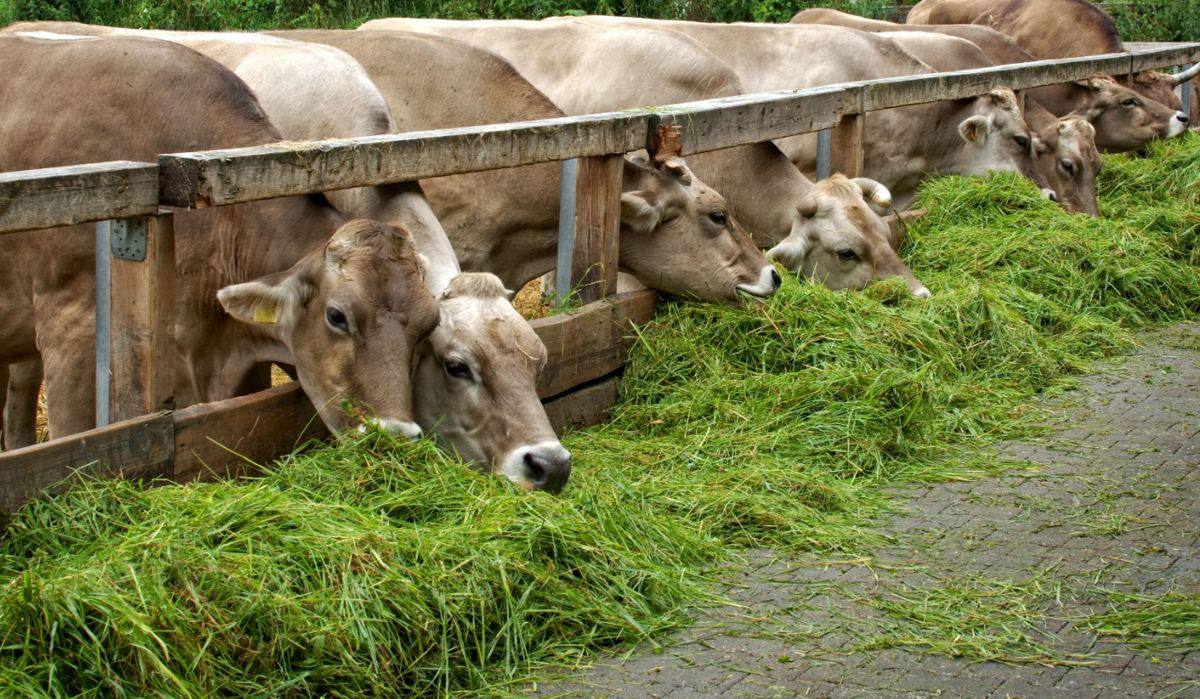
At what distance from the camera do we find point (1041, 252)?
24.4 ft

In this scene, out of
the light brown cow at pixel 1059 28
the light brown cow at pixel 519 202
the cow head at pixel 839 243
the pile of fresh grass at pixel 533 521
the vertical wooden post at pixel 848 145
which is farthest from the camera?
the light brown cow at pixel 1059 28

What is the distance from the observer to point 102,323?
149 inches

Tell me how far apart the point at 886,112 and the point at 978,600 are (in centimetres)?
614

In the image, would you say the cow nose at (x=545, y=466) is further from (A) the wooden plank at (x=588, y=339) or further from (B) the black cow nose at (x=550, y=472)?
(A) the wooden plank at (x=588, y=339)

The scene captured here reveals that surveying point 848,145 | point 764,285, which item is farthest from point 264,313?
point 848,145

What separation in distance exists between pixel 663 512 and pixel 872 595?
756 millimetres

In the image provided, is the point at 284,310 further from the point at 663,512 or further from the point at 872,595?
the point at 872,595

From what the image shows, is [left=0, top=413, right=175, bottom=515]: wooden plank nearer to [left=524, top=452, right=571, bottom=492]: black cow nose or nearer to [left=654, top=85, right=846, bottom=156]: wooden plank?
[left=524, top=452, right=571, bottom=492]: black cow nose

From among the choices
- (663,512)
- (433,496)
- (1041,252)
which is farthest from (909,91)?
(433,496)

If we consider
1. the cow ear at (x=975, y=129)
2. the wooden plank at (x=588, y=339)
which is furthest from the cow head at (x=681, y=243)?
the cow ear at (x=975, y=129)

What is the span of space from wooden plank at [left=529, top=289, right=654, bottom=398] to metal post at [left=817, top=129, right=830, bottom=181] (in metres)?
2.24

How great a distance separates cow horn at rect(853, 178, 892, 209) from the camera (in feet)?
23.7

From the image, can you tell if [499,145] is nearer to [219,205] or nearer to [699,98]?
[219,205]

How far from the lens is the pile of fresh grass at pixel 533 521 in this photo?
2795 mm
